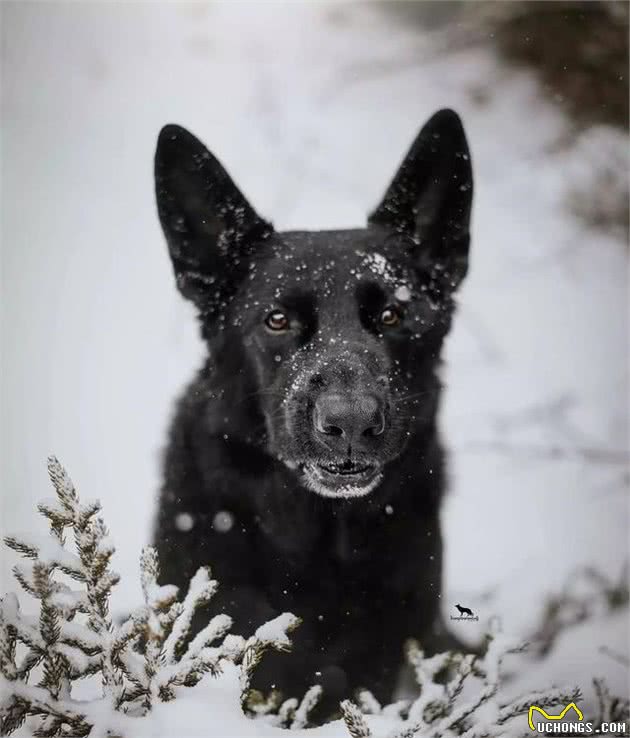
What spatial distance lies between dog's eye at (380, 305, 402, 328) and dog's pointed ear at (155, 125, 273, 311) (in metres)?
0.53

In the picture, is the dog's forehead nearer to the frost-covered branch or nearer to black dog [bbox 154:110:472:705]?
black dog [bbox 154:110:472:705]

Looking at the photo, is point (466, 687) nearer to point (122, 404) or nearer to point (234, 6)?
point (122, 404)

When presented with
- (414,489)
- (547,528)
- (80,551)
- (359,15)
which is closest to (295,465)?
(414,489)

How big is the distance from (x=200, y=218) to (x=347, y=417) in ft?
3.04

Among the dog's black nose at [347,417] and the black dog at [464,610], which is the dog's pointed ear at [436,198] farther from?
the black dog at [464,610]

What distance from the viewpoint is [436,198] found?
2428 mm

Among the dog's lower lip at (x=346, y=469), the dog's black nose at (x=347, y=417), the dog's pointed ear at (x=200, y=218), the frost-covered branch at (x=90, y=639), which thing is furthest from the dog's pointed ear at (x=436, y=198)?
the frost-covered branch at (x=90, y=639)

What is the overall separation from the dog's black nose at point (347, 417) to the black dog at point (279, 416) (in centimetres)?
25

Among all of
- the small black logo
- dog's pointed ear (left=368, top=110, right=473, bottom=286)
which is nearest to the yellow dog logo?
the small black logo

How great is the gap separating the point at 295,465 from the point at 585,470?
1.19 meters

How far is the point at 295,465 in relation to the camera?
2.23 meters

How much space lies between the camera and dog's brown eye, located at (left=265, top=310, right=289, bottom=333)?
227cm

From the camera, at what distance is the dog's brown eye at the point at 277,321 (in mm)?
2273

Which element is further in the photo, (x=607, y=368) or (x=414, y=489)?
(x=607, y=368)
